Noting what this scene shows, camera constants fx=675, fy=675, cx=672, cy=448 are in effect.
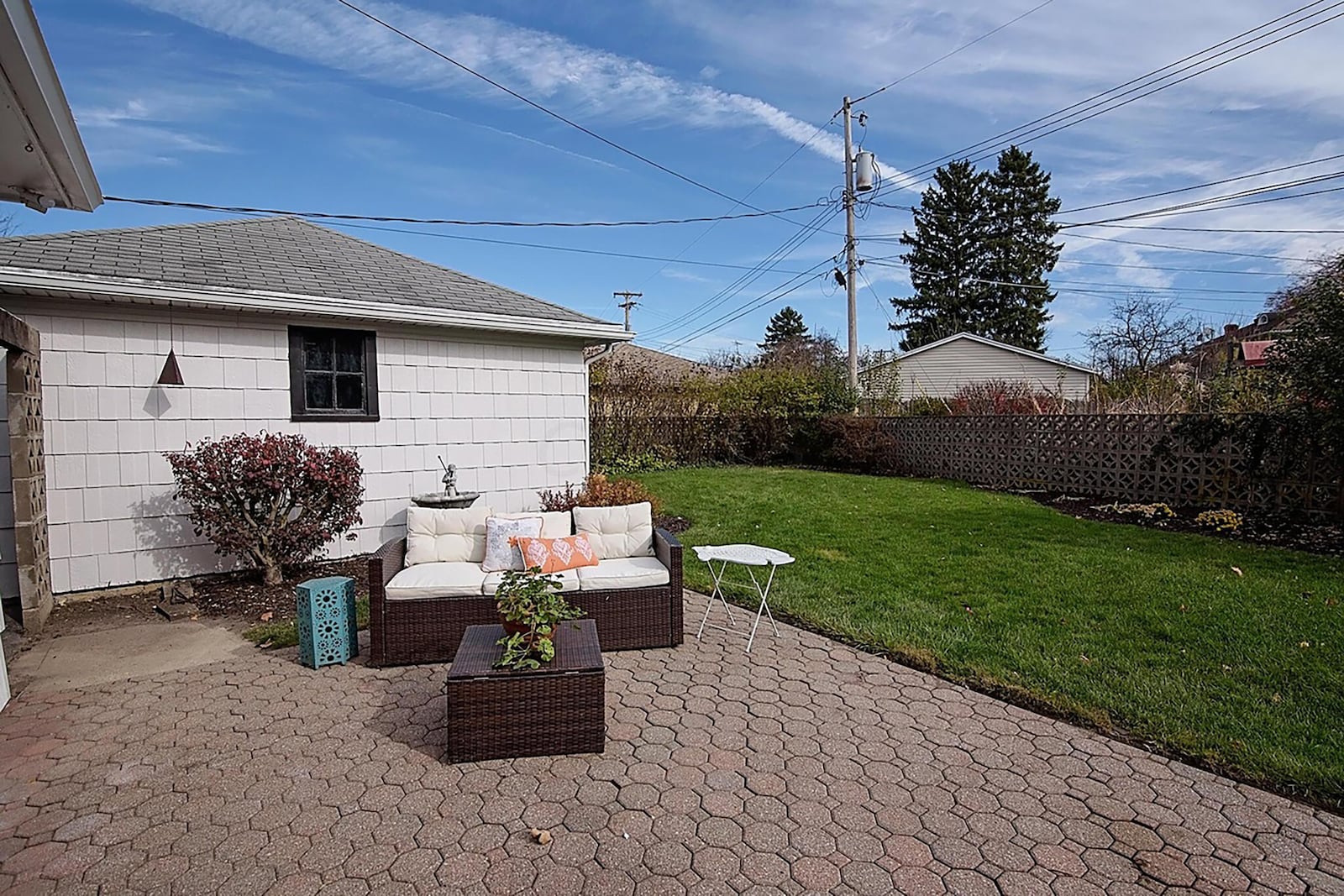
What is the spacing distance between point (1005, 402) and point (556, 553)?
11580 mm

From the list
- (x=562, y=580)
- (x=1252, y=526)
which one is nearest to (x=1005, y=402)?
(x=1252, y=526)

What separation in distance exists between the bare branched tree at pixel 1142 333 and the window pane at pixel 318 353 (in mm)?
23647

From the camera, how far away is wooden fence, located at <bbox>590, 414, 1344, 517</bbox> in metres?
8.16

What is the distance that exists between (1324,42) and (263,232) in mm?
15056

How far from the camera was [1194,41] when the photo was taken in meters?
11.3

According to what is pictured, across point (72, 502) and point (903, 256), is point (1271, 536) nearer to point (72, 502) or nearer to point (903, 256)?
point (72, 502)

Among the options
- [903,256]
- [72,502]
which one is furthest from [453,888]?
[903,256]

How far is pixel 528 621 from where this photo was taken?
3.21m

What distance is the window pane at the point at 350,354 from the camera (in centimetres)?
680

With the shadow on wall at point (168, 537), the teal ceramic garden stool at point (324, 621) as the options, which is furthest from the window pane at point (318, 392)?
the teal ceramic garden stool at point (324, 621)

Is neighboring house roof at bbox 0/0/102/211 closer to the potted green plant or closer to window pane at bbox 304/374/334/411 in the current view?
the potted green plant

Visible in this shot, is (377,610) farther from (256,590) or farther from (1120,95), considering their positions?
(1120,95)

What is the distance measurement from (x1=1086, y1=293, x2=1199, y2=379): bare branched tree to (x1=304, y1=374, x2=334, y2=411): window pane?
77.6 ft

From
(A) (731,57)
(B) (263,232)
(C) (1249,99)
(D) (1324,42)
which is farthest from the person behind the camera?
(C) (1249,99)
